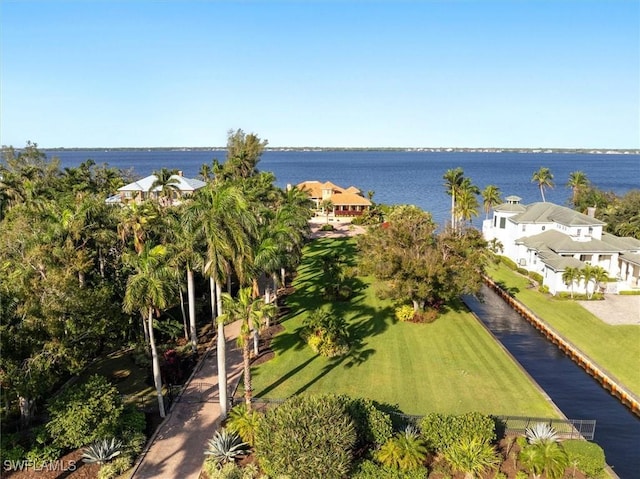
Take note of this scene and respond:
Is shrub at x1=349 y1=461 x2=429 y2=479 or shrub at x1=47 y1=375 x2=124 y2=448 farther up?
shrub at x1=47 y1=375 x2=124 y2=448

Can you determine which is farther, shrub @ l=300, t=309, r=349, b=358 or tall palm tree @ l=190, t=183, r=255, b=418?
shrub @ l=300, t=309, r=349, b=358

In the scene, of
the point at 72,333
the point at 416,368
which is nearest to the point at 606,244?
the point at 416,368

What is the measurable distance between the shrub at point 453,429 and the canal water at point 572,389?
807 centimetres

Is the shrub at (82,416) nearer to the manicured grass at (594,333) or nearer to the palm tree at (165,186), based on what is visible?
the palm tree at (165,186)

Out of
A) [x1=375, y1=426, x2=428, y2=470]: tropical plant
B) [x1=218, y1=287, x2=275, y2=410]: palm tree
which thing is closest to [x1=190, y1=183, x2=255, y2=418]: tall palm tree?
[x1=218, y1=287, x2=275, y2=410]: palm tree

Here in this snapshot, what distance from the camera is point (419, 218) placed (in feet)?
129

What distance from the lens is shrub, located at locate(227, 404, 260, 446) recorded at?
2061 cm

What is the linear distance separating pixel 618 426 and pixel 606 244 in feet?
95.2

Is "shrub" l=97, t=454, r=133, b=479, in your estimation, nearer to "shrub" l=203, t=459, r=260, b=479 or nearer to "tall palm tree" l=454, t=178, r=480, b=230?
"shrub" l=203, t=459, r=260, b=479

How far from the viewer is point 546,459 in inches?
737

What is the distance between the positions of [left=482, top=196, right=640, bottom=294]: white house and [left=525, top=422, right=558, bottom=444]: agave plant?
25911 mm

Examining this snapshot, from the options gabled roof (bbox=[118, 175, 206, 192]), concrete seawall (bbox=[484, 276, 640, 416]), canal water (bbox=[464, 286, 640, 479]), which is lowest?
canal water (bbox=[464, 286, 640, 479])

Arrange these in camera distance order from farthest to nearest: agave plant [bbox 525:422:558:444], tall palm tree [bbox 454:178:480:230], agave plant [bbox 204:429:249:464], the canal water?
1. tall palm tree [bbox 454:178:480:230]
2. the canal water
3. agave plant [bbox 525:422:558:444]
4. agave plant [bbox 204:429:249:464]

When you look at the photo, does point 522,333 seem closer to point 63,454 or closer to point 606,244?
point 606,244
